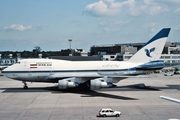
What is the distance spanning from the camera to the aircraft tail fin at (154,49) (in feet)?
133

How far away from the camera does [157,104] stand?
29.4 meters

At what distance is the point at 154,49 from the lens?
41094mm

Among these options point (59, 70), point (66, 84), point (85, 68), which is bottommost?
point (66, 84)

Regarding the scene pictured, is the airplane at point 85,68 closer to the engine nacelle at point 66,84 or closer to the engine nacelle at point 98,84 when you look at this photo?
the engine nacelle at point 66,84

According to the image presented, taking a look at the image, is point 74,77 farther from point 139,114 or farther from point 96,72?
point 139,114

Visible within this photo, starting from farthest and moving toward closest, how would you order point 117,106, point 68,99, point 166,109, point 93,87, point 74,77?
point 74,77 < point 93,87 < point 68,99 < point 117,106 < point 166,109

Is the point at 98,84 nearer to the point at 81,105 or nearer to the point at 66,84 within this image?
the point at 66,84

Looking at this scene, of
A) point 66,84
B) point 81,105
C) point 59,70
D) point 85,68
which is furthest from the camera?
point 85,68

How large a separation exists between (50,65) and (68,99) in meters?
9.15

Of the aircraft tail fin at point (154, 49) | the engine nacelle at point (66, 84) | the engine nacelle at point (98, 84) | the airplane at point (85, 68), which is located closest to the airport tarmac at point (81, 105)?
the engine nacelle at point (66, 84)

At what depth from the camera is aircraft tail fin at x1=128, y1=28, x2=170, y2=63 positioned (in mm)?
40562

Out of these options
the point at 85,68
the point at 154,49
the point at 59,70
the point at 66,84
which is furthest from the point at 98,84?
the point at 154,49

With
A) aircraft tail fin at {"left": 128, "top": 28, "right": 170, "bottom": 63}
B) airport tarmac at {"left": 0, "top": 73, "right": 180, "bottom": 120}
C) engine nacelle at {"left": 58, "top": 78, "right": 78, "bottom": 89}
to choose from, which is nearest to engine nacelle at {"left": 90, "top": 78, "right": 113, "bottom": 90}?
airport tarmac at {"left": 0, "top": 73, "right": 180, "bottom": 120}

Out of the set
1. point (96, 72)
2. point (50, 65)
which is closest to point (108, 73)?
point (96, 72)
